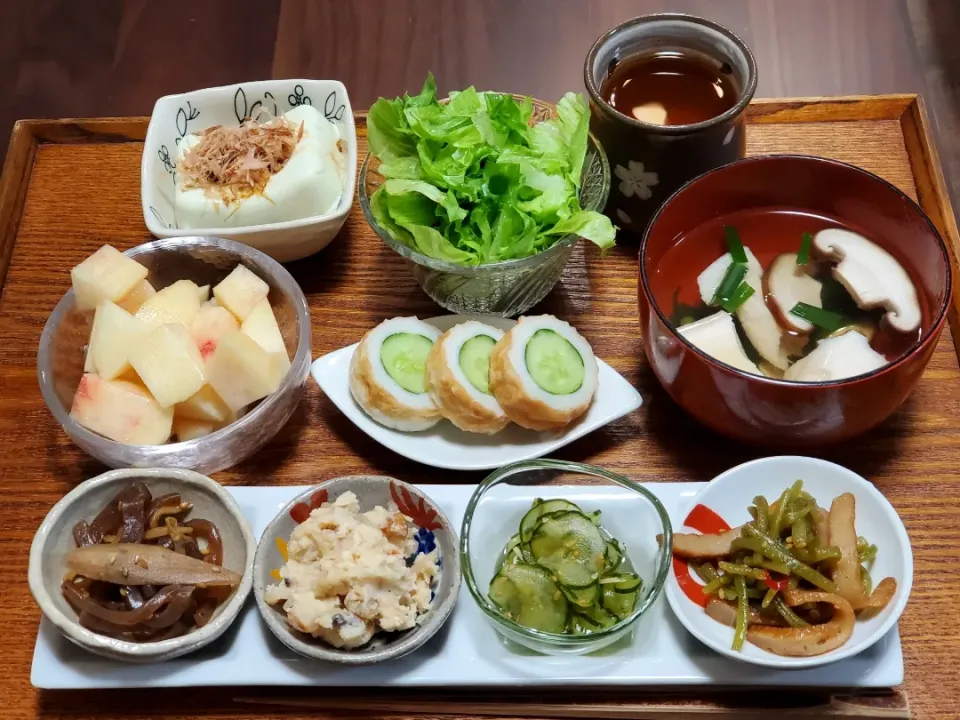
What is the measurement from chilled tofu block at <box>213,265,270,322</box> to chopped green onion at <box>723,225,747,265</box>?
943 millimetres

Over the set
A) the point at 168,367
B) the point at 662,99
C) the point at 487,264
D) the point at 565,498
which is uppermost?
the point at 662,99

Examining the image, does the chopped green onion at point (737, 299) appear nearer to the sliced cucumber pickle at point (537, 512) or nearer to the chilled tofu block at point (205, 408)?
the sliced cucumber pickle at point (537, 512)

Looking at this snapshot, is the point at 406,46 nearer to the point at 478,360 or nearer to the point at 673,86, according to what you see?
the point at 673,86

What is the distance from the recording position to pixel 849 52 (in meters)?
2.89

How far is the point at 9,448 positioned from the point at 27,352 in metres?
0.23

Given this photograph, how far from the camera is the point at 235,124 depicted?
84.3 inches

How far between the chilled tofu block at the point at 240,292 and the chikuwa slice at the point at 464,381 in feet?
1.28

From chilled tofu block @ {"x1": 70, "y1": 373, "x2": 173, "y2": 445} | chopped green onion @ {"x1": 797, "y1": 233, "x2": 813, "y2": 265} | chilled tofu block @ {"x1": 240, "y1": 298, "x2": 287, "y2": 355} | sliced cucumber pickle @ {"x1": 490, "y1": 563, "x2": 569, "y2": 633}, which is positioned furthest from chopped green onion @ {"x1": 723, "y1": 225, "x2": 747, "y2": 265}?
chilled tofu block @ {"x1": 70, "y1": 373, "x2": 173, "y2": 445}

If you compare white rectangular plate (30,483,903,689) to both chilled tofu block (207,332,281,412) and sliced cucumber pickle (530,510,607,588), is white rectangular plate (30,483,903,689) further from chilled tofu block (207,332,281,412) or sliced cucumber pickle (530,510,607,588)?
chilled tofu block (207,332,281,412)

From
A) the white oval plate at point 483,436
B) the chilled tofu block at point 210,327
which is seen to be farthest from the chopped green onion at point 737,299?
the chilled tofu block at point 210,327

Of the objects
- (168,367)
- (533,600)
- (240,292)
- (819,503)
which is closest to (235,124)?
(240,292)

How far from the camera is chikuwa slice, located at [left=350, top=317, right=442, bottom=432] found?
65.2 inches

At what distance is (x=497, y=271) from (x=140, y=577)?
0.83 m

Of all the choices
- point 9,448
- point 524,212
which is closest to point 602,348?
point 524,212
